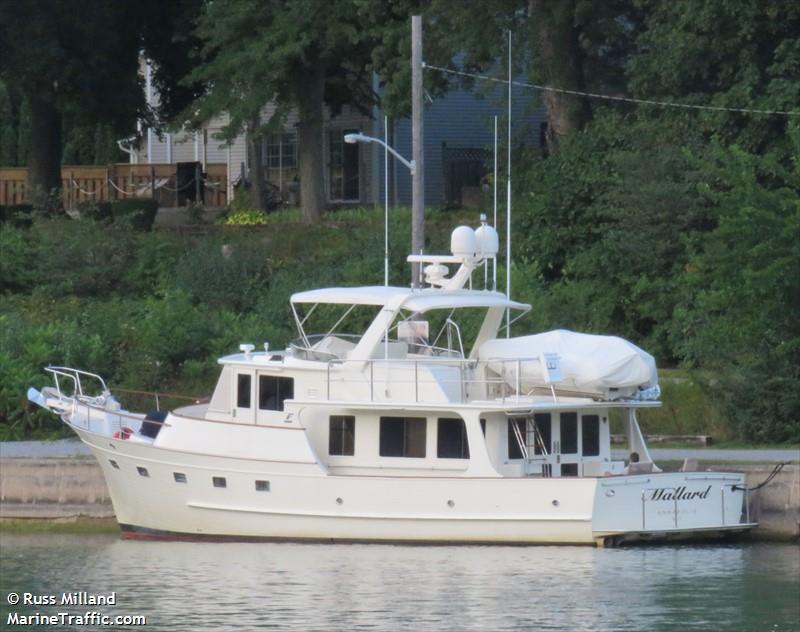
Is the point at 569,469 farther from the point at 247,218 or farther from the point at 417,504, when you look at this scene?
the point at 247,218

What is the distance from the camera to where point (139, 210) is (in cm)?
3944

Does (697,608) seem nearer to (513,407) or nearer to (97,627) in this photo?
(513,407)

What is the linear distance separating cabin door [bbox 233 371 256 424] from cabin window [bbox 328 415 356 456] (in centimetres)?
110

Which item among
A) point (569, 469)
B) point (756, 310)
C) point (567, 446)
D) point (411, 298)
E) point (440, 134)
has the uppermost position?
point (440, 134)

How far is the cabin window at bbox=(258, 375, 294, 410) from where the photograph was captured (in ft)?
69.2

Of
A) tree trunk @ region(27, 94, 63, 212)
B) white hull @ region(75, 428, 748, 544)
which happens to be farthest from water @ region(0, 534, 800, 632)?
Answer: tree trunk @ region(27, 94, 63, 212)

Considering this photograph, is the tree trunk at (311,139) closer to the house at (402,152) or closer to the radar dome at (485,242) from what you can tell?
the house at (402,152)

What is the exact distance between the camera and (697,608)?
56.0 feet

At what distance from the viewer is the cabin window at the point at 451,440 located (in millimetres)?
20625

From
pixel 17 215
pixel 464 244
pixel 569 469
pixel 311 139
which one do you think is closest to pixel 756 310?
pixel 569 469

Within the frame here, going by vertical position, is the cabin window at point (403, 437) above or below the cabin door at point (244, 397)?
below

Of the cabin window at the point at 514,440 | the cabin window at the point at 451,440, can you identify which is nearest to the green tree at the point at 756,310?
the cabin window at the point at 514,440

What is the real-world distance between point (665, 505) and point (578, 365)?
2.09 metres

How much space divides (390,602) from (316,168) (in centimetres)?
2379
